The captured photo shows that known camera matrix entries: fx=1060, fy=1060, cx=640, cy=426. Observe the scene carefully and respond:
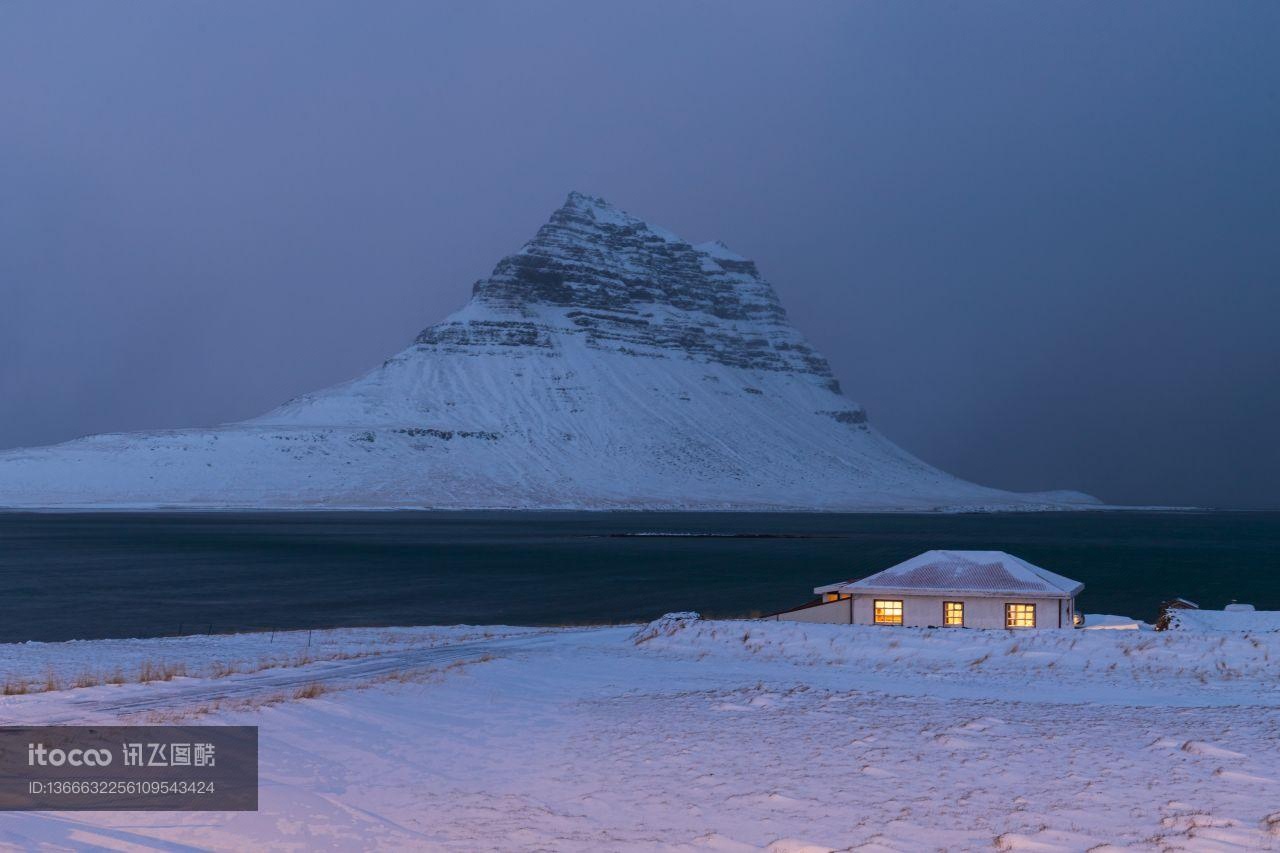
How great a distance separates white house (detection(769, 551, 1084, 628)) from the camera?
113 feet

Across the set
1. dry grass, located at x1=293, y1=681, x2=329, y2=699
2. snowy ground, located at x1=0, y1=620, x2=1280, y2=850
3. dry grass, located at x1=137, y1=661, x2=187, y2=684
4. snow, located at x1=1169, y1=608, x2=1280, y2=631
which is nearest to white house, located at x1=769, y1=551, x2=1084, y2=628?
snow, located at x1=1169, y1=608, x2=1280, y2=631

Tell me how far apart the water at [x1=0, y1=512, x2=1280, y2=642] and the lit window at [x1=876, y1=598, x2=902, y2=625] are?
17.3 m

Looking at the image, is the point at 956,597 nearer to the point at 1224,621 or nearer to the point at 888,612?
the point at 888,612

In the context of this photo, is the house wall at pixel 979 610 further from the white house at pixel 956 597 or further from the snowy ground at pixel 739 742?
the snowy ground at pixel 739 742

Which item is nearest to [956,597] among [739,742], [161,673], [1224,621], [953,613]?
[953,613]

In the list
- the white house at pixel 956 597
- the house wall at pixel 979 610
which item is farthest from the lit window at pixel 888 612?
the house wall at pixel 979 610

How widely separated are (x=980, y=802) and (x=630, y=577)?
69427mm

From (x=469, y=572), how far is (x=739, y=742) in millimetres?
71365

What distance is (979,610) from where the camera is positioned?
3466 cm

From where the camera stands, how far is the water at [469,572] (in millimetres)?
54031

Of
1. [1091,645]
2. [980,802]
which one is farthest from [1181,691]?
[980,802]

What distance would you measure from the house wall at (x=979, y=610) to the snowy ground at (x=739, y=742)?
11797 millimetres

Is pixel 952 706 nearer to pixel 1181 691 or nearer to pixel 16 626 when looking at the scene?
pixel 1181 691

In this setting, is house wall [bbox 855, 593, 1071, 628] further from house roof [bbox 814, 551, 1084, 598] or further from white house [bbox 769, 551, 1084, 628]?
house roof [bbox 814, 551, 1084, 598]
